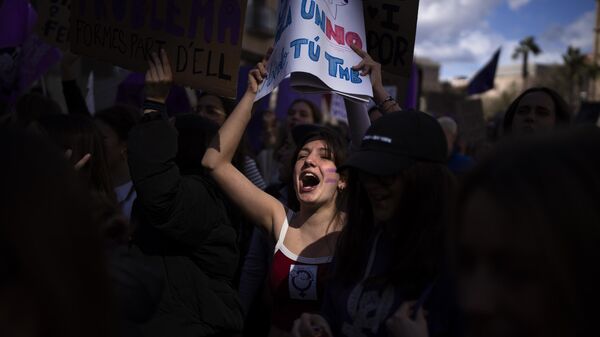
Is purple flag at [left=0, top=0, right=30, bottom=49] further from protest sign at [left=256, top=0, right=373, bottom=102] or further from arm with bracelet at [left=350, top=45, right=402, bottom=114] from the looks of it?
arm with bracelet at [left=350, top=45, right=402, bottom=114]

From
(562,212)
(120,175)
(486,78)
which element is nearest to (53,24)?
(120,175)

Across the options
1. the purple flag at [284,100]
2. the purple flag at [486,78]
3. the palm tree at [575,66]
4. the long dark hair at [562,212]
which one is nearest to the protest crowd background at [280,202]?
the long dark hair at [562,212]

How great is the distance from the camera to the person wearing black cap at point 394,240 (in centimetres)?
206

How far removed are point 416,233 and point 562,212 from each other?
3.32 ft

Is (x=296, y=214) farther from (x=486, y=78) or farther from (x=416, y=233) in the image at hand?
(x=486, y=78)

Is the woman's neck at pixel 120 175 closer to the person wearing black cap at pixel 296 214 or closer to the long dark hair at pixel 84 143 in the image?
the long dark hair at pixel 84 143

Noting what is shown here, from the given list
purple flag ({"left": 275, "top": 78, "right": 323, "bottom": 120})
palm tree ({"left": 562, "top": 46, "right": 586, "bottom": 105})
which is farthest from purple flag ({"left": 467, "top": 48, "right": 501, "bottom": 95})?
palm tree ({"left": 562, "top": 46, "right": 586, "bottom": 105})

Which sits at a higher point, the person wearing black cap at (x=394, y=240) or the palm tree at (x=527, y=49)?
the palm tree at (x=527, y=49)

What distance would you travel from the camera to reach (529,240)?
3.67 ft

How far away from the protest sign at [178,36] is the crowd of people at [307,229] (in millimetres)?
171

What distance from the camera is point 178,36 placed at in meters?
3.46

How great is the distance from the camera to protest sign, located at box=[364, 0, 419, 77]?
3.55 metres

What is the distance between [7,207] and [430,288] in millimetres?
1285

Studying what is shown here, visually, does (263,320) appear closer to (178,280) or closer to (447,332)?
(178,280)
